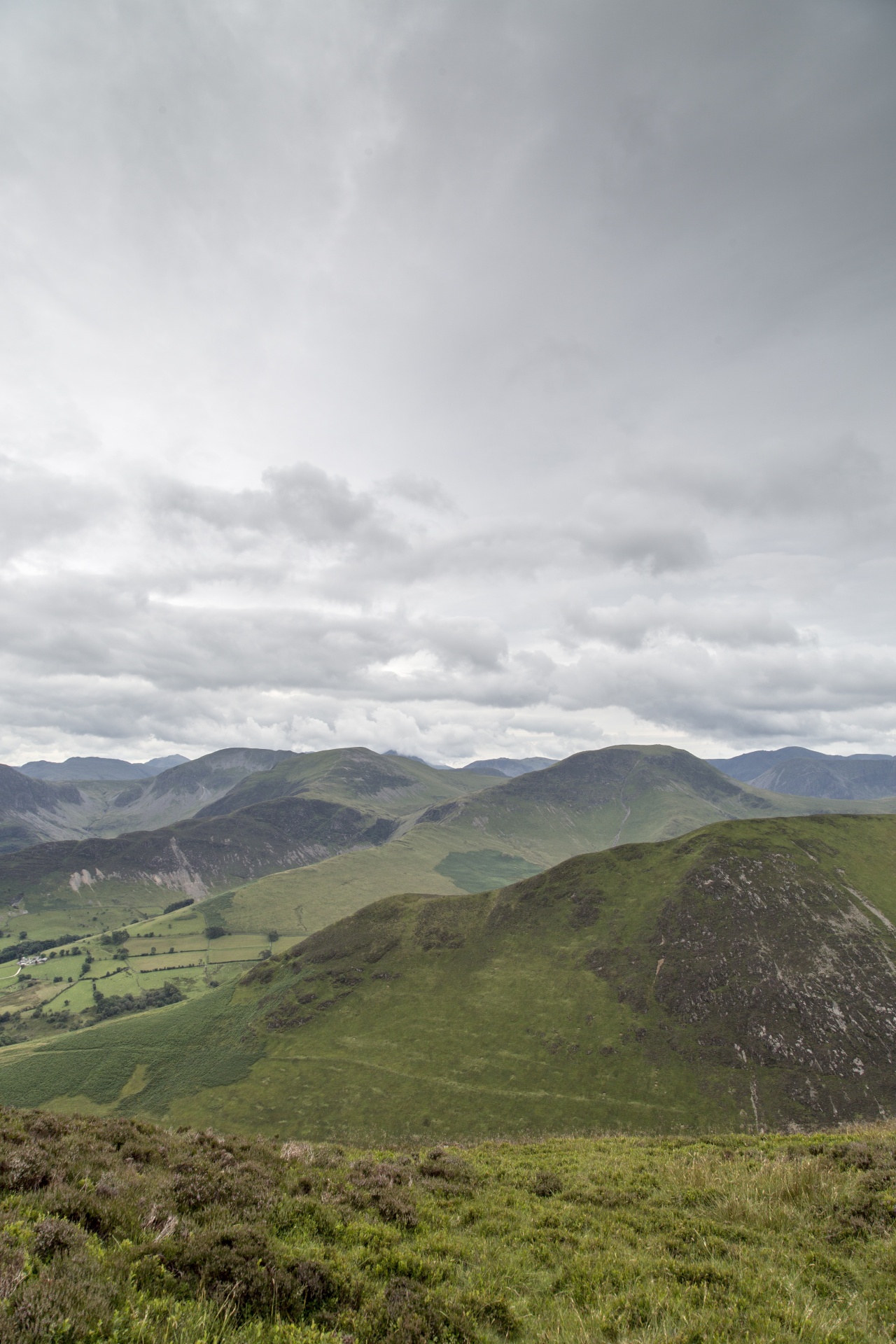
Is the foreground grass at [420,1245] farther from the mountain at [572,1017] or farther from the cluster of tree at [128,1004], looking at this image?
the cluster of tree at [128,1004]

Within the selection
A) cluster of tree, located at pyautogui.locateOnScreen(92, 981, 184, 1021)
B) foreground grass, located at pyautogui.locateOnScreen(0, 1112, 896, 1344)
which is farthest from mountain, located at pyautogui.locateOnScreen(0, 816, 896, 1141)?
foreground grass, located at pyautogui.locateOnScreen(0, 1112, 896, 1344)

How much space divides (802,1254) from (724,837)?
524 ft

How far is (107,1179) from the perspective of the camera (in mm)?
15406

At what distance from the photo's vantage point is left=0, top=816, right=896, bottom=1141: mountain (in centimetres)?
9125

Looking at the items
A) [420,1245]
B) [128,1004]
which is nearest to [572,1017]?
[420,1245]

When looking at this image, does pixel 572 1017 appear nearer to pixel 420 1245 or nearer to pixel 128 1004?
pixel 420 1245

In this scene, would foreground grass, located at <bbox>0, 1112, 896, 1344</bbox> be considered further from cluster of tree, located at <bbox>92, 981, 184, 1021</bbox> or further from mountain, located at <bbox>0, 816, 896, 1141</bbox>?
cluster of tree, located at <bbox>92, 981, 184, 1021</bbox>

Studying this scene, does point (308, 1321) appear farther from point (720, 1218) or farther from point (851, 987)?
point (851, 987)

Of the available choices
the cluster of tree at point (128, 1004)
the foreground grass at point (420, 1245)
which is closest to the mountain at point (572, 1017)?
the cluster of tree at point (128, 1004)

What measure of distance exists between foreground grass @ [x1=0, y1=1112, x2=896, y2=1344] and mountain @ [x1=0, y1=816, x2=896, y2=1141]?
7887 centimetres

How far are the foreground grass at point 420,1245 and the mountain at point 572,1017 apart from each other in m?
78.9

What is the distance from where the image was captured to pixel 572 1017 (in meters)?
115

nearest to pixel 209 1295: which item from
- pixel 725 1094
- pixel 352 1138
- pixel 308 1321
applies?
pixel 308 1321

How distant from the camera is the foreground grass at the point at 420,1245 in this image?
10.0 metres
